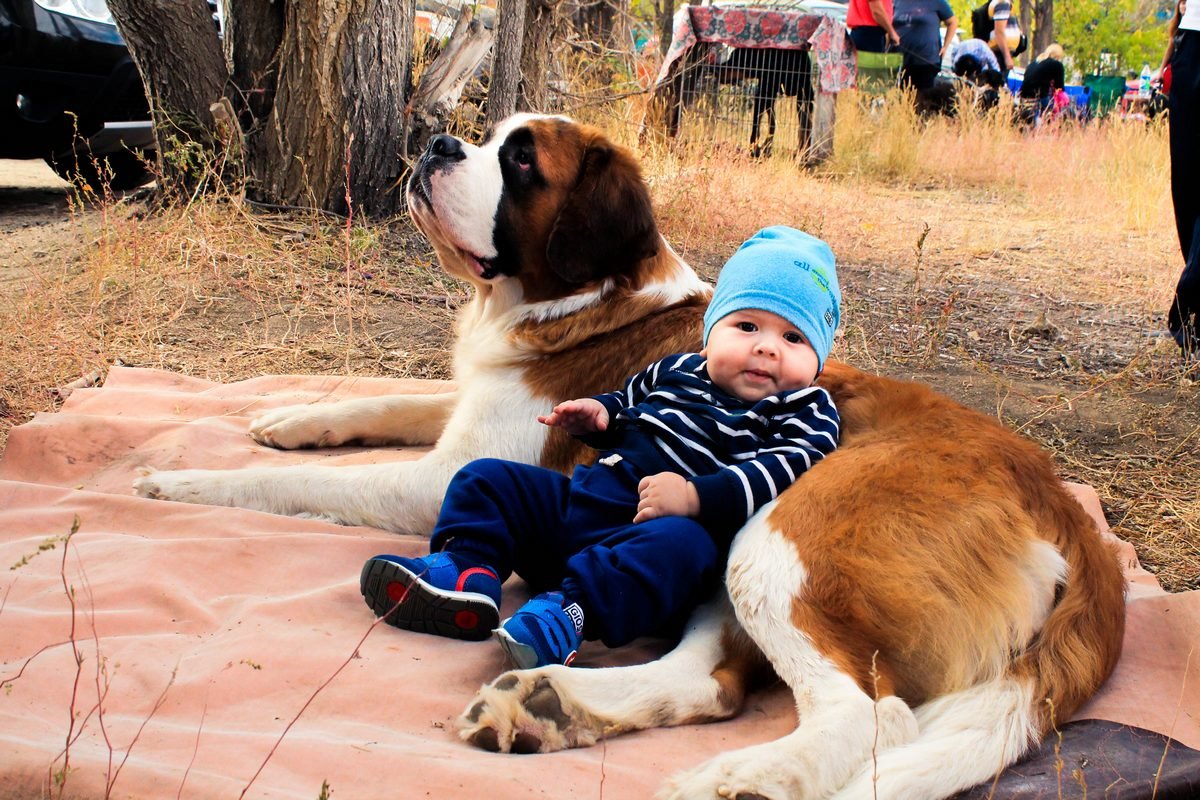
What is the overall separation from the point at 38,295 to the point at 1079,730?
476cm

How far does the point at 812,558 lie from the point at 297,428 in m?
2.13

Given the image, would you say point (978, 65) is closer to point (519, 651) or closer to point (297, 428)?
point (297, 428)

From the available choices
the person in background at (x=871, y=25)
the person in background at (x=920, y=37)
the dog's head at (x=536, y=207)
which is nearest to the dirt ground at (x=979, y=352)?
the dog's head at (x=536, y=207)

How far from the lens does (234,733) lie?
1.94m

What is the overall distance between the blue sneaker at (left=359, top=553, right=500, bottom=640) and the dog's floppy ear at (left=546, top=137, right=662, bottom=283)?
1154mm

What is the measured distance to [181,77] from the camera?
612 cm

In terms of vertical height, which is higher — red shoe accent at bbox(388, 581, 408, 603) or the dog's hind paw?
red shoe accent at bbox(388, 581, 408, 603)

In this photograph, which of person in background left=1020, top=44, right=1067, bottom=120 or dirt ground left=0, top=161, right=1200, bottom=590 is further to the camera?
person in background left=1020, top=44, right=1067, bottom=120

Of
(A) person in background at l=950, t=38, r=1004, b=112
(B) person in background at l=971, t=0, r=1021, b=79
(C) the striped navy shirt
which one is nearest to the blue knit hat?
(C) the striped navy shirt

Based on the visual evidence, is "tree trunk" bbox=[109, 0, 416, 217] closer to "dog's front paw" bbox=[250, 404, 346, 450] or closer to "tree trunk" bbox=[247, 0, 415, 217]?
"tree trunk" bbox=[247, 0, 415, 217]

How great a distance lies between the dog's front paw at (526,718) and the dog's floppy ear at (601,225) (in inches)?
59.7

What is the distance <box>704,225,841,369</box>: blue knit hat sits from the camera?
2.76 metres

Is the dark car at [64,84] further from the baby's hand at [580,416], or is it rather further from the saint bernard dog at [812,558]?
the baby's hand at [580,416]

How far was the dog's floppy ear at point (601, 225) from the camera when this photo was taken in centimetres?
330
